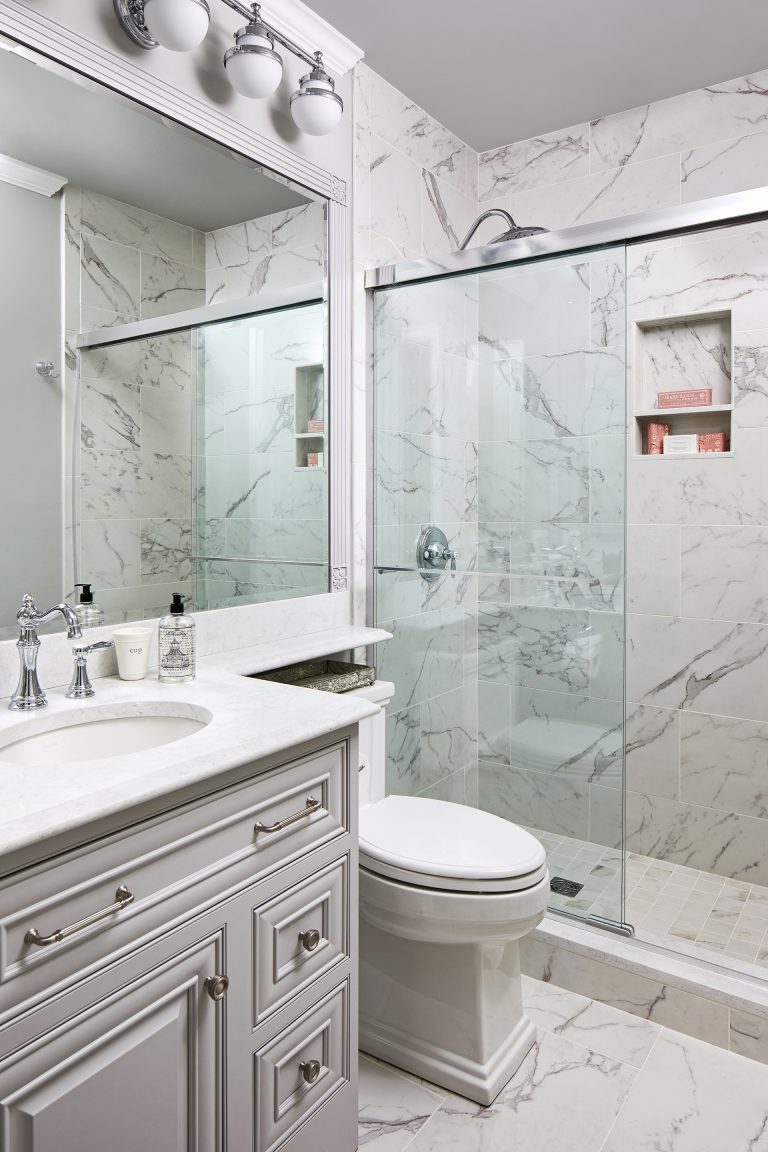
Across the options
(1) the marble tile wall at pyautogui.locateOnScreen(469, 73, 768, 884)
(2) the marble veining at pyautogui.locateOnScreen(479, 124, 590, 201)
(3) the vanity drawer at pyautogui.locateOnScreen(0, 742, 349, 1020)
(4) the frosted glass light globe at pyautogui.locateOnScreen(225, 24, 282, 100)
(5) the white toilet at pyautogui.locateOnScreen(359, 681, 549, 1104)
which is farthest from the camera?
(2) the marble veining at pyautogui.locateOnScreen(479, 124, 590, 201)

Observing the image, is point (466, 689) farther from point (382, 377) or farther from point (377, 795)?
point (382, 377)

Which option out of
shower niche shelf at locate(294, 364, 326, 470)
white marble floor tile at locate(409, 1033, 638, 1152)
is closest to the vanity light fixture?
shower niche shelf at locate(294, 364, 326, 470)

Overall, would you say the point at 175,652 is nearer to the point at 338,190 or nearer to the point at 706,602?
the point at 338,190

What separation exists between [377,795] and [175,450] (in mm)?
994

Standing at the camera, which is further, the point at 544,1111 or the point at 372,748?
the point at 372,748

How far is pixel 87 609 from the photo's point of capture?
1599mm

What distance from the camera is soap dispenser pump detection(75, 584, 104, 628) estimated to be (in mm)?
1578

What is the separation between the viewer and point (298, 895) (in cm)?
129

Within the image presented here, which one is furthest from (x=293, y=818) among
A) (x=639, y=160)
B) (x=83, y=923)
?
(x=639, y=160)

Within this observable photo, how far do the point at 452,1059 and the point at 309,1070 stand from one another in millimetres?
532

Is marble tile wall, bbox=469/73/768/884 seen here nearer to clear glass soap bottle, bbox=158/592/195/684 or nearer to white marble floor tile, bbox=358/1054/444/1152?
white marble floor tile, bbox=358/1054/444/1152

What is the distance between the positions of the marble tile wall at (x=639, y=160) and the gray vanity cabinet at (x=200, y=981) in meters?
2.23

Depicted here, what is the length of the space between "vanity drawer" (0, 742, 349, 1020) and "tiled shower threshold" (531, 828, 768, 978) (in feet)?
3.45

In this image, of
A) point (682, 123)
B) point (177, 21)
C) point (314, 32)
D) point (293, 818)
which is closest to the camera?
point (293, 818)
